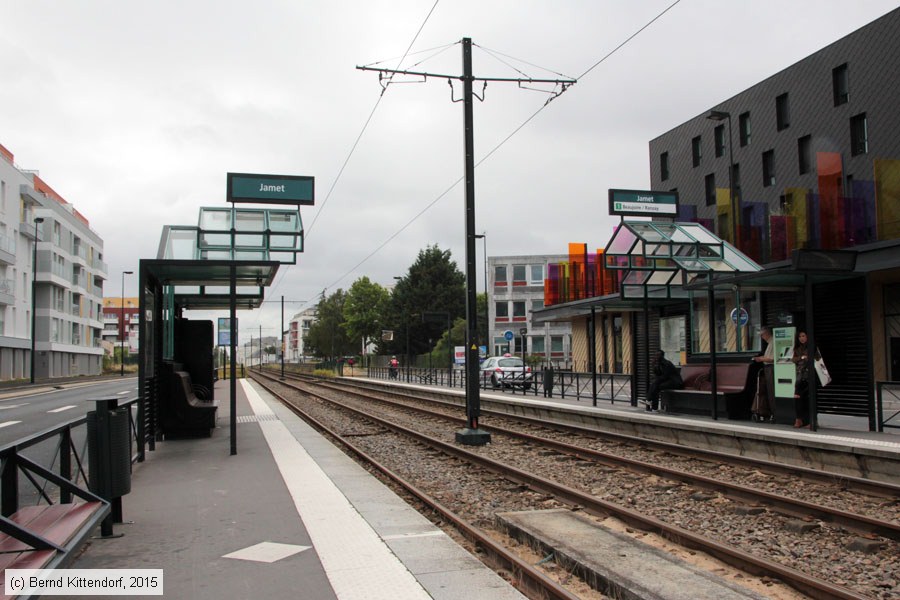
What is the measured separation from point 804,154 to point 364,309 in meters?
65.4

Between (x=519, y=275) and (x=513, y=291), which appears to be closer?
(x=513, y=291)

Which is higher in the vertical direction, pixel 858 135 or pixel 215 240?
pixel 858 135

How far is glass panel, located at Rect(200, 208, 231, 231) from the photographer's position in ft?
44.0

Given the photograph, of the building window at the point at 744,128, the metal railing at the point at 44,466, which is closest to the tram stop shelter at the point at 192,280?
the metal railing at the point at 44,466

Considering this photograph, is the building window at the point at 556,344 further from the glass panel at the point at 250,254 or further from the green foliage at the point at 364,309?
the glass panel at the point at 250,254

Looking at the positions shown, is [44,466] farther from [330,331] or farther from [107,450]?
[330,331]

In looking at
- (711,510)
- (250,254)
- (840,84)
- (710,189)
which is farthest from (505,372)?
(711,510)

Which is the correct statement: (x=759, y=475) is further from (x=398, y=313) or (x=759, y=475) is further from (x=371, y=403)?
(x=398, y=313)

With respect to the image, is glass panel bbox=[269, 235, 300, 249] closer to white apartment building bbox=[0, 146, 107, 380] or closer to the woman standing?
the woman standing

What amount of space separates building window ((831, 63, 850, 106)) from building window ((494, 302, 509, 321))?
1980 inches

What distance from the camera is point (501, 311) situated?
3236 inches

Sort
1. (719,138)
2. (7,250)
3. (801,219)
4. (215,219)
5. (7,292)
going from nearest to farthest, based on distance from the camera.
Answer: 1. (215,219)
2. (801,219)
3. (719,138)
4. (7,292)
5. (7,250)

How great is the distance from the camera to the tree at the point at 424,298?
8075 centimetres

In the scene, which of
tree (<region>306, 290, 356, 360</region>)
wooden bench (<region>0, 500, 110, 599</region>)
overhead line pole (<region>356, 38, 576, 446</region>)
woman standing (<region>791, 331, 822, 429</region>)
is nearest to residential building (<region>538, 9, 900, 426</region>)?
woman standing (<region>791, 331, 822, 429</region>)
